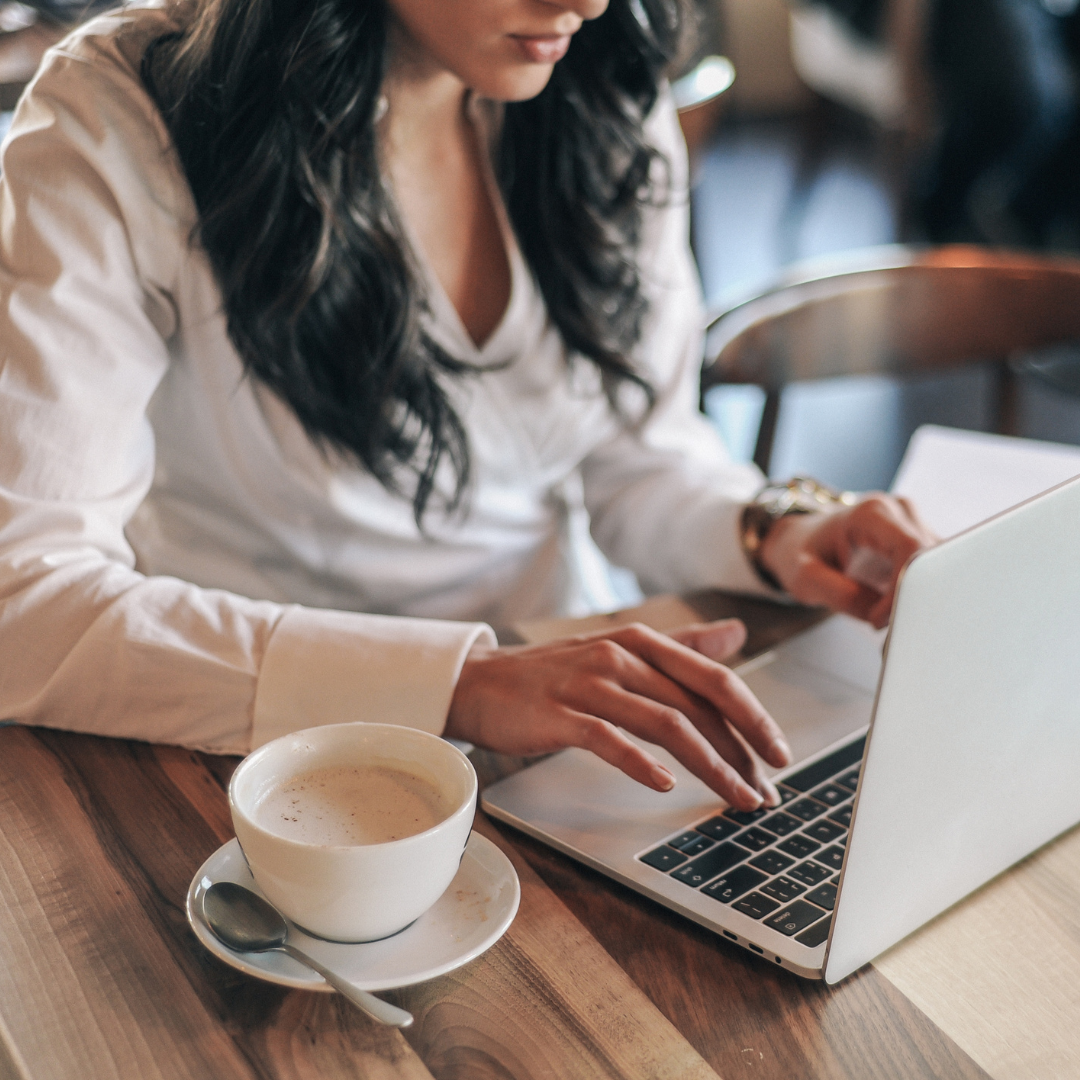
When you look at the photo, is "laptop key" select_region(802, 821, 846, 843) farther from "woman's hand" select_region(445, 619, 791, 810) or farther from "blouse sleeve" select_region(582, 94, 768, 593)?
"blouse sleeve" select_region(582, 94, 768, 593)

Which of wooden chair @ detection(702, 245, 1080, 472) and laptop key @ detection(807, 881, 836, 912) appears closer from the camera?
laptop key @ detection(807, 881, 836, 912)

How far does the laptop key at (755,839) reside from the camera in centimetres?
62

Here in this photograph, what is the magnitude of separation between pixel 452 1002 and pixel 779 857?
196 mm

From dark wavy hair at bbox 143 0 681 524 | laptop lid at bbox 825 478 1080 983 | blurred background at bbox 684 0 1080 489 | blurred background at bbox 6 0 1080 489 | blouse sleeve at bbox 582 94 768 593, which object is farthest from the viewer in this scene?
blurred background at bbox 684 0 1080 489

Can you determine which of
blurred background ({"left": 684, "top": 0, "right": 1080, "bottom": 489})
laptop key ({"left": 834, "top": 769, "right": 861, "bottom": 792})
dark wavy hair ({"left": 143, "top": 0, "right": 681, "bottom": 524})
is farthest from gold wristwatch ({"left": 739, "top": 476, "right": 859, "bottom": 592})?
blurred background ({"left": 684, "top": 0, "right": 1080, "bottom": 489})

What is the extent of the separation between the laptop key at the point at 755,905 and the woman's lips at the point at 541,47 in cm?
58

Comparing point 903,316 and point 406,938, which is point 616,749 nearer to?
point 406,938

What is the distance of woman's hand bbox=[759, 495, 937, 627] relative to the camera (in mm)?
860

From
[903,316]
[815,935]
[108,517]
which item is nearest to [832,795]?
[815,935]

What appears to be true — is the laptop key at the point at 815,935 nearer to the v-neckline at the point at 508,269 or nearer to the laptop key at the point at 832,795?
the laptop key at the point at 832,795

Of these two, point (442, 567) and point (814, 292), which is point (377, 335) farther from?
point (814, 292)

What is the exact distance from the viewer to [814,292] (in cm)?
138

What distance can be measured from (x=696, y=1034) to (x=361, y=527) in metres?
0.58

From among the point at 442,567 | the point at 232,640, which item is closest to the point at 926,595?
the point at 232,640
